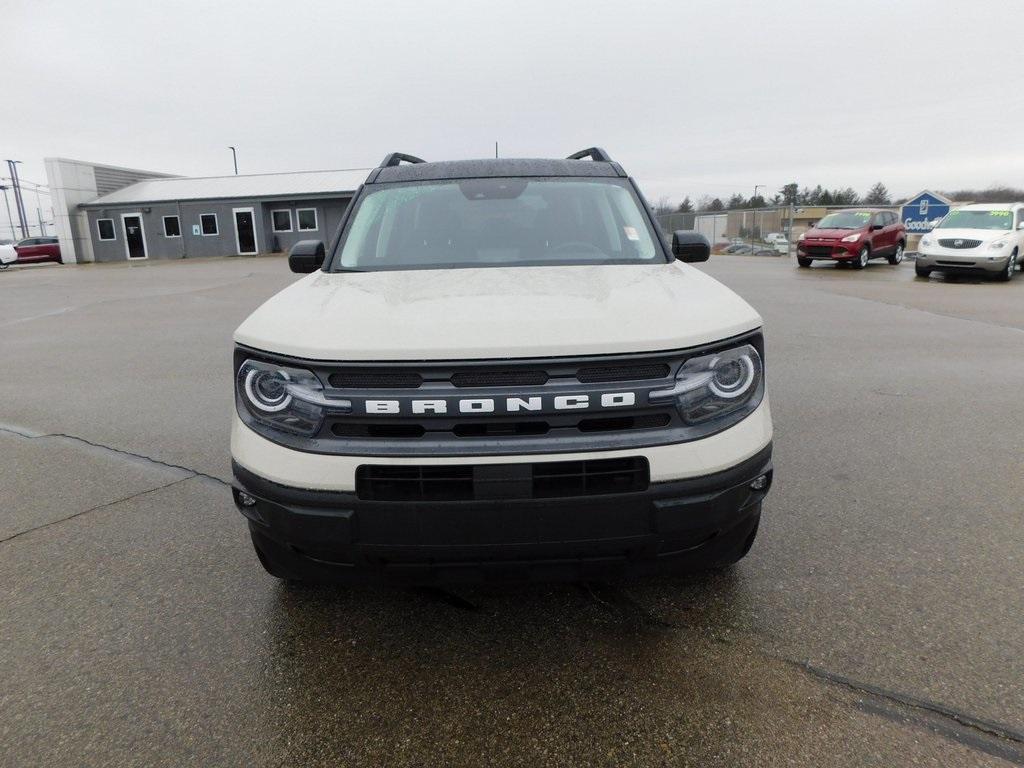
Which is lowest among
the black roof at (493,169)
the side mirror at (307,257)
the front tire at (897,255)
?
the front tire at (897,255)

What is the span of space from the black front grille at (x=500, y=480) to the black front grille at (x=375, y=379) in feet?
0.83

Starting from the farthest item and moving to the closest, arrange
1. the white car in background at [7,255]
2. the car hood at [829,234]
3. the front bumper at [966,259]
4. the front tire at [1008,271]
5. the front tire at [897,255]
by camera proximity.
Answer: the white car in background at [7,255]
the front tire at [897,255]
the car hood at [829,234]
the front tire at [1008,271]
the front bumper at [966,259]

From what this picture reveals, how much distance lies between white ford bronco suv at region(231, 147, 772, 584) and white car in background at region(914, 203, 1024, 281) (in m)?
17.1

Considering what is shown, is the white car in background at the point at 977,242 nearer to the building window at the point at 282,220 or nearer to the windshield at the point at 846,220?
the windshield at the point at 846,220

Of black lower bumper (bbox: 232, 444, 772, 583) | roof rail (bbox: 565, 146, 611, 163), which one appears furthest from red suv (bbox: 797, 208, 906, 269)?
black lower bumper (bbox: 232, 444, 772, 583)

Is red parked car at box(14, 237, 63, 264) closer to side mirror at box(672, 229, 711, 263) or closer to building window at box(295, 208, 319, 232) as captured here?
building window at box(295, 208, 319, 232)

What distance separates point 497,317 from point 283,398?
0.75 m

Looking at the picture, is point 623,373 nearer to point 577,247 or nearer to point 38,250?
point 577,247

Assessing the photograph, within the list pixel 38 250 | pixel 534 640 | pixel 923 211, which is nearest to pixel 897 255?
pixel 923 211

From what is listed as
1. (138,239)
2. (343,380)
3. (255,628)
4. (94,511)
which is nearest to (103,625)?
(255,628)

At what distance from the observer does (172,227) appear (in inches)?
1591

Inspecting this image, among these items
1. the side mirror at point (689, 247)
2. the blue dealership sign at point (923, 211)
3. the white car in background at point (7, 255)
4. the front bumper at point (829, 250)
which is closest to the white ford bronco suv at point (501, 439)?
the side mirror at point (689, 247)

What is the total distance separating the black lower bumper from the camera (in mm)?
2109

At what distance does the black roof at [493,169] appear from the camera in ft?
13.1
